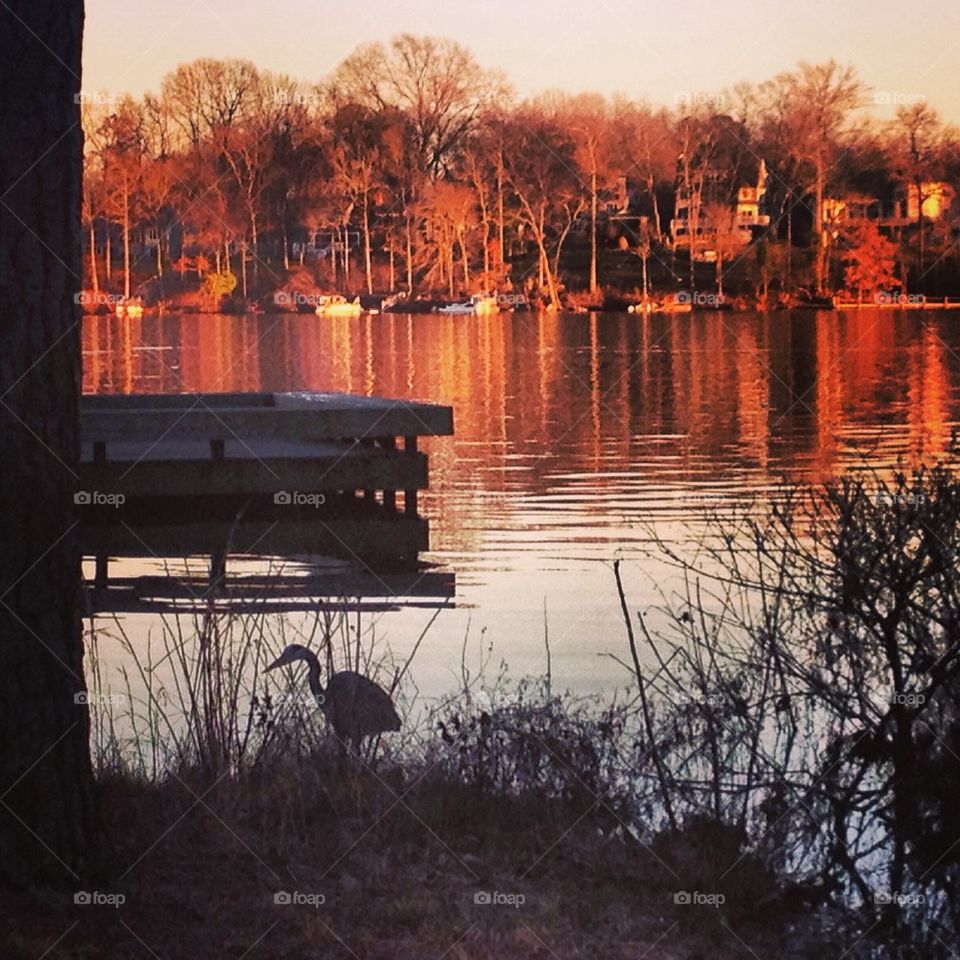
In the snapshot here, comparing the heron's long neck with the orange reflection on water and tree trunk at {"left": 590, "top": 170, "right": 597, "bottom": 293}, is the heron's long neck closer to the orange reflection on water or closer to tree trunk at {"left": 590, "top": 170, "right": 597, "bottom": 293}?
the orange reflection on water

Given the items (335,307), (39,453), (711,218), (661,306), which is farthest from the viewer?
(335,307)

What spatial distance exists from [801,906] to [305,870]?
5.01ft

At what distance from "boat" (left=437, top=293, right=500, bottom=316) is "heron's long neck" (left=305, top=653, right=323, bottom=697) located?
313 feet

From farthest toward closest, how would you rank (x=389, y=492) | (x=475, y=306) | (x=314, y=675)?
1. (x=475, y=306)
2. (x=389, y=492)
3. (x=314, y=675)

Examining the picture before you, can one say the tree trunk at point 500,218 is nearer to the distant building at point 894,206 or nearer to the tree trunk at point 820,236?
the tree trunk at point 820,236

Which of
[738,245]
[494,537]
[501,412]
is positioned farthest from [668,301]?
[494,537]

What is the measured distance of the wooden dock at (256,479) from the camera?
15172mm

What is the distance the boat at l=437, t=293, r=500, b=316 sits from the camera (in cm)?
10344

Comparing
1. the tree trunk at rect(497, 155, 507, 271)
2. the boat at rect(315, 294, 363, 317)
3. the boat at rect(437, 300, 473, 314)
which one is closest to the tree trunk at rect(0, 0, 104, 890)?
the tree trunk at rect(497, 155, 507, 271)

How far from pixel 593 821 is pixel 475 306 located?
9906 centimetres

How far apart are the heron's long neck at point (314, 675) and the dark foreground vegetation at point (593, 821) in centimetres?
12

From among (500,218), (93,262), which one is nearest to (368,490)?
(500,218)

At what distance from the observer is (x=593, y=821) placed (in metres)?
6.14

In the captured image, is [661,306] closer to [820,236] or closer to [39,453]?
[820,236]
